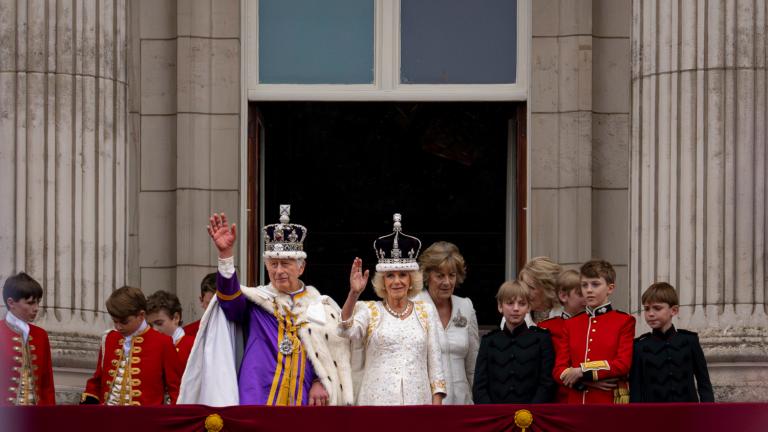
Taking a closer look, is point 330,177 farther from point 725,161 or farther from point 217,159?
point 725,161

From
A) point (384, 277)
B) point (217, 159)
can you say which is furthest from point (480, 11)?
point (384, 277)

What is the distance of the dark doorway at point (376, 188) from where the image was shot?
1959 cm

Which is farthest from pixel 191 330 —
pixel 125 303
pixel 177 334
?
pixel 125 303

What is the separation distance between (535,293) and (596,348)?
909mm

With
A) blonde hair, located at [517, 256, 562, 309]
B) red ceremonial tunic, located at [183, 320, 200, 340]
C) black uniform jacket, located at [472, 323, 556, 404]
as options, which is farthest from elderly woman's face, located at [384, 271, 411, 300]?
red ceremonial tunic, located at [183, 320, 200, 340]

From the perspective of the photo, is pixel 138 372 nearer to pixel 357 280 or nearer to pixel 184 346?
pixel 184 346

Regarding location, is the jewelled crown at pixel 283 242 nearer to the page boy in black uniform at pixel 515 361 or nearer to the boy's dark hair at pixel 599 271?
the page boy in black uniform at pixel 515 361

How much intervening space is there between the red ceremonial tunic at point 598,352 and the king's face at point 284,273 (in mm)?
1815

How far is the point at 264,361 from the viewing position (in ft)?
38.5

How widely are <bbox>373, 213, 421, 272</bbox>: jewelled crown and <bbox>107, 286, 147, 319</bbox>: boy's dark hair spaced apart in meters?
1.70

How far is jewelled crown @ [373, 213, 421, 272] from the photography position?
1184cm

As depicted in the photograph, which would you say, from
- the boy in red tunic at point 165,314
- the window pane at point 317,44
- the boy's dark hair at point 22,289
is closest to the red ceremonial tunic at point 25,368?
the boy's dark hair at point 22,289

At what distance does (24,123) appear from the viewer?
14102mm

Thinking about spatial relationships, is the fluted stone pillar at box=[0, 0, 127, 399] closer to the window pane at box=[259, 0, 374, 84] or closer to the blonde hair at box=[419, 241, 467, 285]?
the window pane at box=[259, 0, 374, 84]
